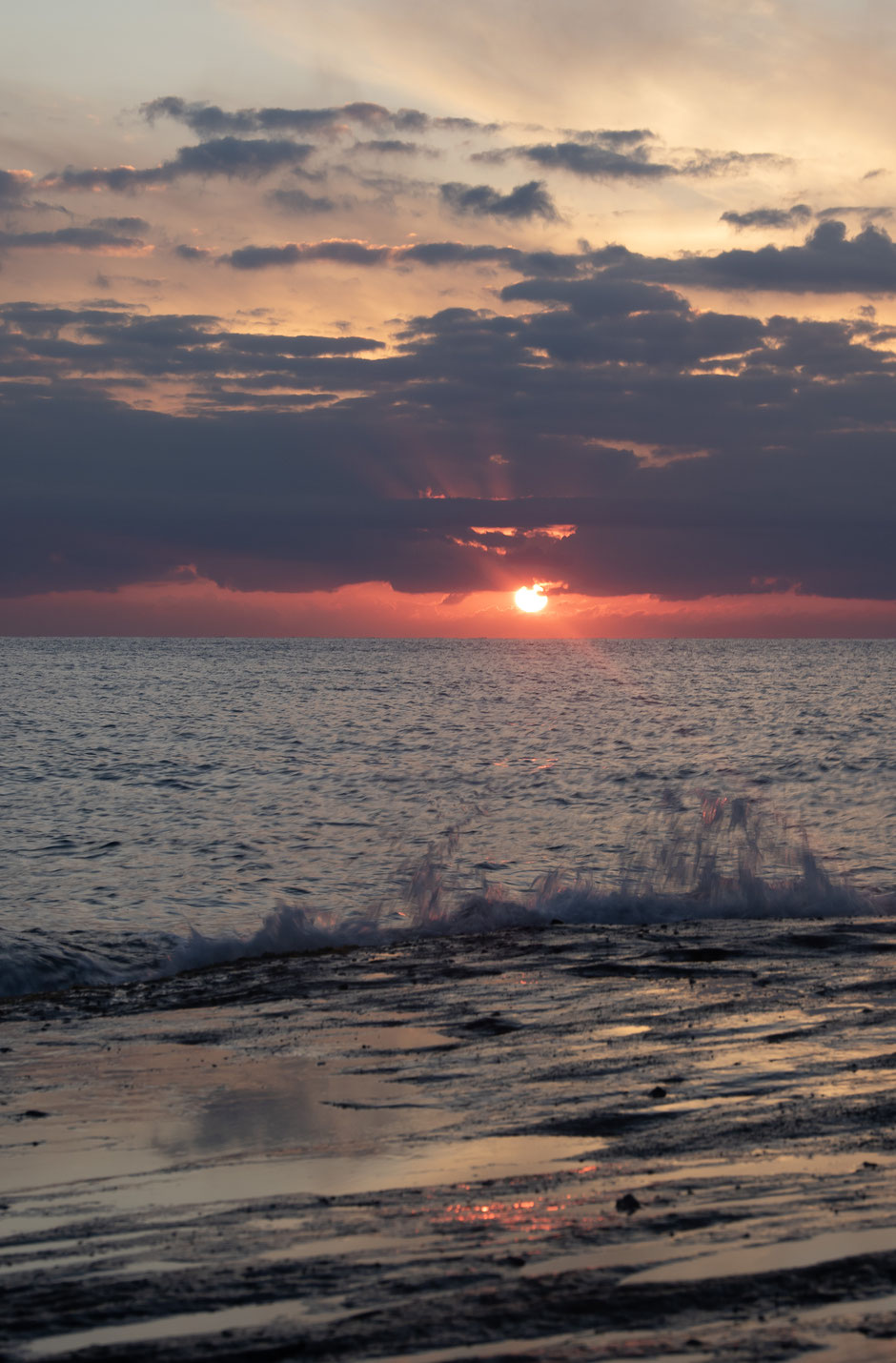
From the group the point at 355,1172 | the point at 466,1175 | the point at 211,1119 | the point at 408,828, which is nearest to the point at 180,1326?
the point at 355,1172

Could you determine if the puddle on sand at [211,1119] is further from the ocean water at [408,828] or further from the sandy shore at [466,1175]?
the ocean water at [408,828]

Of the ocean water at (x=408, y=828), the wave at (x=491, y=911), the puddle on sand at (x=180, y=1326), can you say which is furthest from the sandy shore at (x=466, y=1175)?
the ocean water at (x=408, y=828)

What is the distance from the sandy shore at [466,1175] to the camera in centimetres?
432

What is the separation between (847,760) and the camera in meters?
39.2

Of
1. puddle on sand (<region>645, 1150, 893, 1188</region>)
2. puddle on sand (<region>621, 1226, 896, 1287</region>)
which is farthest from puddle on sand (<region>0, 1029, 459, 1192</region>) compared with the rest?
puddle on sand (<region>621, 1226, 896, 1287</region>)

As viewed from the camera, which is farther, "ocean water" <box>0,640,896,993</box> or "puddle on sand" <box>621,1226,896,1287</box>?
"ocean water" <box>0,640,896,993</box>

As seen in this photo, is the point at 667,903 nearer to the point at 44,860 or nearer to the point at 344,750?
the point at 44,860

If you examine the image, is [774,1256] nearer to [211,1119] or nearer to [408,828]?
[211,1119]

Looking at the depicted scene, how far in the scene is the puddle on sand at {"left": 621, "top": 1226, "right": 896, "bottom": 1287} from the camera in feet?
15.2

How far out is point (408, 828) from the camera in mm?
27047

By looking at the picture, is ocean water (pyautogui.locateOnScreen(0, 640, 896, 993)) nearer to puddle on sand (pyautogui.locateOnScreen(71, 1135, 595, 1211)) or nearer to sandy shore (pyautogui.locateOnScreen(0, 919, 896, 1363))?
sandy shore (pyautogui.locateOnScreen(0, 919, 896, 1363))

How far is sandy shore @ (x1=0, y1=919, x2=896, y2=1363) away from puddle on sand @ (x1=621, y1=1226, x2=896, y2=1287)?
0.05ft

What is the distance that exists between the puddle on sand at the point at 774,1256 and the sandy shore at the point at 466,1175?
16 millimetres

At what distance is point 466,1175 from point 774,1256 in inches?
70.6
